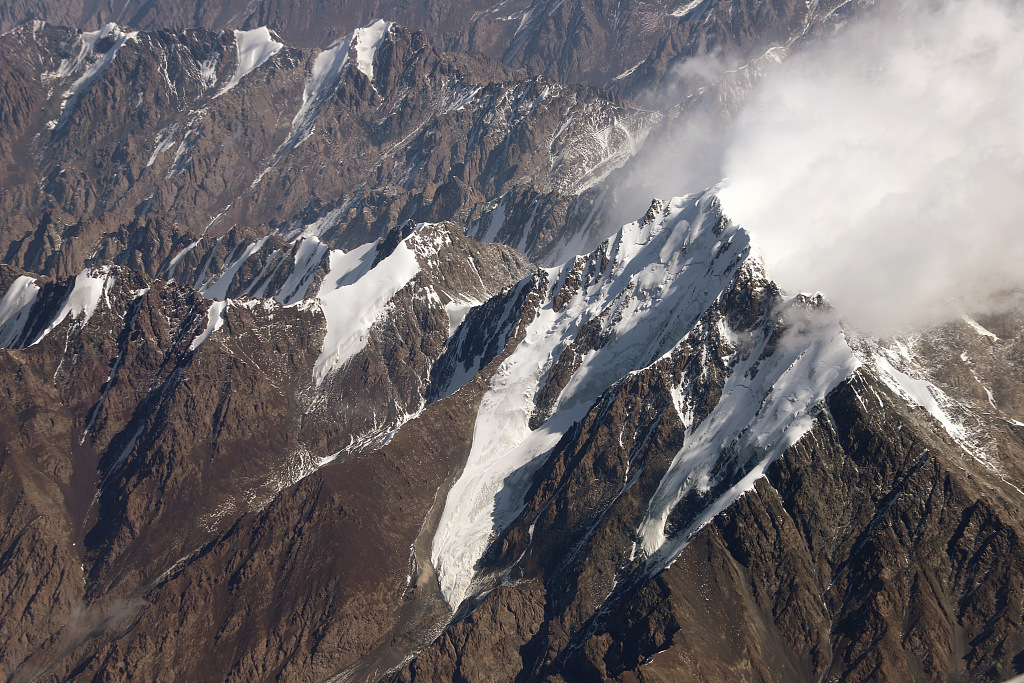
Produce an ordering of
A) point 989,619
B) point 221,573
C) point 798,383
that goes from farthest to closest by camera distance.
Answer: point 221,573 → point 798,383 → point 989,619

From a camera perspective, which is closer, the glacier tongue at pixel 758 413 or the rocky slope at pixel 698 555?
the rocky slope at pixel 698 555

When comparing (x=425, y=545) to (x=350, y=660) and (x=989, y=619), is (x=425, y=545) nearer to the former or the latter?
(x=350, y=660)

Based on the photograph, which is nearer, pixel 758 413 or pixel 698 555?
pixel 698 555

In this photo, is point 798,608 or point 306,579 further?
point 306,579

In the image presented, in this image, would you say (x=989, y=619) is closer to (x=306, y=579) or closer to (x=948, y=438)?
(x=948, y=438)

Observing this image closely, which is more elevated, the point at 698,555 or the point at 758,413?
the point at 758,413

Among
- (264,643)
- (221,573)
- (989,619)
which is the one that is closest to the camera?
(989,619)

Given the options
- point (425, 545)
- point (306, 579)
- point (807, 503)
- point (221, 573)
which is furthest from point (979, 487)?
point (221, 573)

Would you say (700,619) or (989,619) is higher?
(700,619)

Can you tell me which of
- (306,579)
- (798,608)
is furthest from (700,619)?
(306,579)

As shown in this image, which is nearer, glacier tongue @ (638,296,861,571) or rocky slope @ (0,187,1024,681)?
rocky slope @ (0,187,1024,681)
